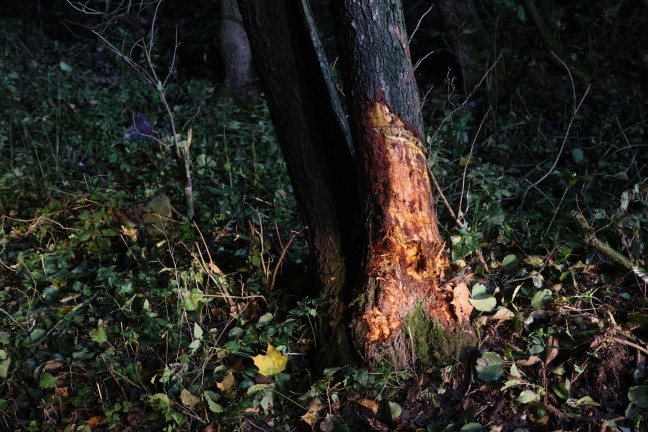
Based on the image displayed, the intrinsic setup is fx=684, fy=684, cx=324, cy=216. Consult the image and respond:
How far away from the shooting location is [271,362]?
3188 mm

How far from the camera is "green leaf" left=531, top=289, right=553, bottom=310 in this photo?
3.30 m

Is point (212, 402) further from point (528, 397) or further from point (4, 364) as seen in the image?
point (528, 397)

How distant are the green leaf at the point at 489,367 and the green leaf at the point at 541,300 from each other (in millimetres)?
375

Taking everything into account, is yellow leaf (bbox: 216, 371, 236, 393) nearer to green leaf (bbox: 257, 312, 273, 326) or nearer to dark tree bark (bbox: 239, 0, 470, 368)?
green leaf (bbox: 257, 312, 273, 326)

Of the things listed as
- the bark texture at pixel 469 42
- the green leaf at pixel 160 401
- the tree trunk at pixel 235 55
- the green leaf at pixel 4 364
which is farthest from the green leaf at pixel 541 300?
the tree trunk at pixel 235 55

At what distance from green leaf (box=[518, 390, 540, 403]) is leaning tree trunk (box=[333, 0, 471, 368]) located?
33 cm

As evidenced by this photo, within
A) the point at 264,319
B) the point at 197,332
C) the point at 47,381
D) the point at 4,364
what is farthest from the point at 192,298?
the point at 4,364

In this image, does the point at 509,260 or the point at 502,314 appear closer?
the point at 502,314

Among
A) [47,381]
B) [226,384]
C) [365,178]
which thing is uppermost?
[365,178]

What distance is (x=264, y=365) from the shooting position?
3.17m

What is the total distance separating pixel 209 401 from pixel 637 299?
2.09m

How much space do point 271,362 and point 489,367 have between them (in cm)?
99

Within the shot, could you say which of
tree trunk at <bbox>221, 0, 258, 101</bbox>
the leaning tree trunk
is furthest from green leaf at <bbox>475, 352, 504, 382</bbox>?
tree trunk at <bbox>221, 0, 258, 101</bbox>

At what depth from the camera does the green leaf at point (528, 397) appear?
2.96m
